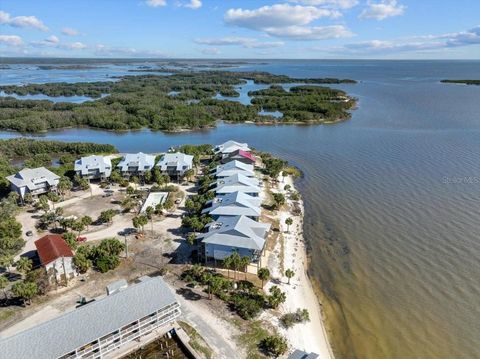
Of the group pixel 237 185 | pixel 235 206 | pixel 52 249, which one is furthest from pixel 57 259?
pixel 237 185

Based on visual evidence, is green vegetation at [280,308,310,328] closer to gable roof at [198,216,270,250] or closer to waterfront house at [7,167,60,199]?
gable roof at [198,216,270,250]

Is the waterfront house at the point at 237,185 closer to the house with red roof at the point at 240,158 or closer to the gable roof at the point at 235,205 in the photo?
the gable roof at the point at 235,205

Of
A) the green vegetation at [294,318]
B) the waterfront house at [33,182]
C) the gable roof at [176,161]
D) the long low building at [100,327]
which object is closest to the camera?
the long low building at [100,327]

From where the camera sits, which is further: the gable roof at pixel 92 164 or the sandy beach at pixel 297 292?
the gable roof at pixel 92 164

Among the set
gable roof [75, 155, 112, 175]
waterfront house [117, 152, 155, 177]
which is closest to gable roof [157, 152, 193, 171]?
waterfront house [117, 152, 155, 177]

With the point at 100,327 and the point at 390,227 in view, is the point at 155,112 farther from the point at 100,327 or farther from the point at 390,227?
the point at 100,327

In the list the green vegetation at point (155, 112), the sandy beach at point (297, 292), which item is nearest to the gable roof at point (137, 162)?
the sandy beach at point (297, 292)
